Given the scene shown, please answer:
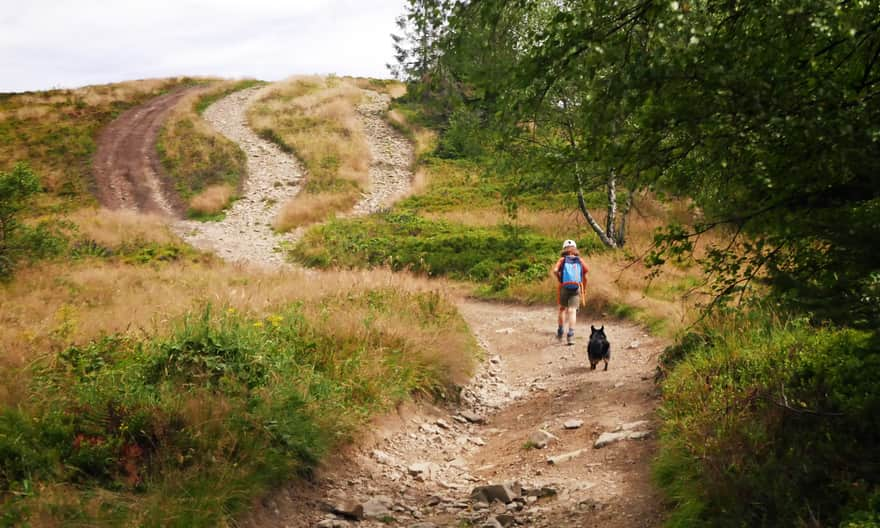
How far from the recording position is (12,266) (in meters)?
12.1

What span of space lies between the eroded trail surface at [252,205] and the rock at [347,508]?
16.0 metres

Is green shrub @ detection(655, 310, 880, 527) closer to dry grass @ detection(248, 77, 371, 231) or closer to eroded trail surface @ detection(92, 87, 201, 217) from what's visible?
dry grass @ detection(248, 77, 371, 231)

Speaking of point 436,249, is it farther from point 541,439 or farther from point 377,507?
point 377,507

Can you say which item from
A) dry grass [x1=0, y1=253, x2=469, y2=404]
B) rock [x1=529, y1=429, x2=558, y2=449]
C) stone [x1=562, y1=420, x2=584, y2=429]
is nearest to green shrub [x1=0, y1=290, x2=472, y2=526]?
dry grass [x1=0, y1=253, x2=469, y2=404]

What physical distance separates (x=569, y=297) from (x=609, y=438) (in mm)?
5202

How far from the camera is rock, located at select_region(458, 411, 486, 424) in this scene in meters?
8.36

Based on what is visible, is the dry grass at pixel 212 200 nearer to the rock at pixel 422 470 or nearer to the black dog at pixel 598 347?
the black dog at pixel 598 347

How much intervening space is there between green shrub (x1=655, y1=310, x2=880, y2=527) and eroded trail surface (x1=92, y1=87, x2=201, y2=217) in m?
28.0

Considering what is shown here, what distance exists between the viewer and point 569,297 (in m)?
11.6

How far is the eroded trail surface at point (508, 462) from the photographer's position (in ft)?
17.1

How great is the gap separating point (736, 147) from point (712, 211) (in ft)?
2.87

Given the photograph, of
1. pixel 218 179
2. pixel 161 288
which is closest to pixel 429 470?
pixel 161 288

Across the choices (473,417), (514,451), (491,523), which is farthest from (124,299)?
(491,523)

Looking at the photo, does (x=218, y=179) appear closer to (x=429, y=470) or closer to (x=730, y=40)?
(x=429, y=470)
